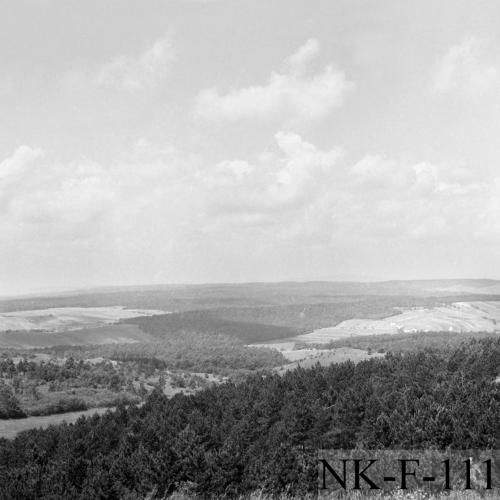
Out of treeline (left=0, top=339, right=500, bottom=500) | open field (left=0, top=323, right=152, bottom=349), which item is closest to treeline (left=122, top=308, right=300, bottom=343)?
open field (left=0, top=323, right=152, bottom=349)

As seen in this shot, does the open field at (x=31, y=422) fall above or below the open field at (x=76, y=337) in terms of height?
above

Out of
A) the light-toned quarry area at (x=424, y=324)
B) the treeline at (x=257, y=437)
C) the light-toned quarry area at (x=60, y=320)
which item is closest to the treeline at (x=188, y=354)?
the light-toned quarry area at (x=424, y=324)

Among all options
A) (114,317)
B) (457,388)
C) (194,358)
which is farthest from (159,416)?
(114,317)

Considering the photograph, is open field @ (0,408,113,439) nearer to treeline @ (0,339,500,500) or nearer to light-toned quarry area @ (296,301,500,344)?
treeline @ (0,339,500,500)

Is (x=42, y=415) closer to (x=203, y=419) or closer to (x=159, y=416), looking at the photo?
(x=159, y=416)

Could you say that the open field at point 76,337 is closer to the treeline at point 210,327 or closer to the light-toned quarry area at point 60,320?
the treeline at point 210,327
